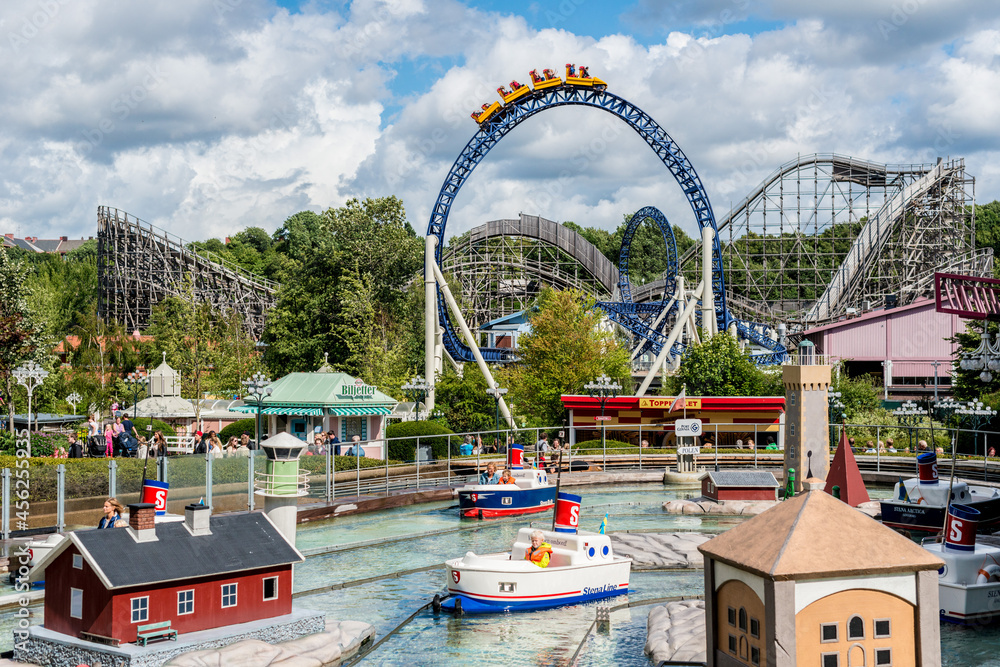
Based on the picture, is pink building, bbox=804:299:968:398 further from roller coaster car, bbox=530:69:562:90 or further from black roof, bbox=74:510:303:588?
black roof, bbox=74:510:303:588

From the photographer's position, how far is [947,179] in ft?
217

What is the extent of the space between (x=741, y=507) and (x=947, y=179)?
45.7m

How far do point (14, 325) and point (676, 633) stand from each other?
81.6 ft

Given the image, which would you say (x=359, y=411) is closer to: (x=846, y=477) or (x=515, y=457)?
(x=515, y=457)

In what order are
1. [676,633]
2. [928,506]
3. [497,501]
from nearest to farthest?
[676,633], [928,506], [497,501]

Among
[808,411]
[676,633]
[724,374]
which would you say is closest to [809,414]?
[808,411]

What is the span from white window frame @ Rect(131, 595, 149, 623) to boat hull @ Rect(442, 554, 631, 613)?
626 cm

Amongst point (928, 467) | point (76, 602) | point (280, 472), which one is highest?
point (280, 472)

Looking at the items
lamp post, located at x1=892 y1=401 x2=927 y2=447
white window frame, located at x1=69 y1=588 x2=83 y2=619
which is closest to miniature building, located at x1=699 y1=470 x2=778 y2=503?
lamp post, located at x1=892 y1=401 x2=927 y2=447

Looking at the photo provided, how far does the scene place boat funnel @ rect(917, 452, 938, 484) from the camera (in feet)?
76.5

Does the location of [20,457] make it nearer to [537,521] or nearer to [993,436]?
[537,521]

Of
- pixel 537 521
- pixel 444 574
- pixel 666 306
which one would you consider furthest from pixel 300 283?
pixel 444 574

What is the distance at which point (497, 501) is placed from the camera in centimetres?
2805

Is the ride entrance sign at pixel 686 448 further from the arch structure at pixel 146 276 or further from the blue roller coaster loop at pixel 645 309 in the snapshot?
the arch structure at pixel 146 276
